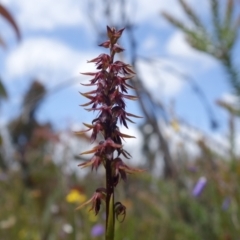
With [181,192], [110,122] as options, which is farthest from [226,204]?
[110,122]

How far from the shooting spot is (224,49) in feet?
4.99

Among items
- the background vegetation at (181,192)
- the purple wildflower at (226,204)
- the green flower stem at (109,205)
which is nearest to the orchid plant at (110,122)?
the green flower stem at (109,205)

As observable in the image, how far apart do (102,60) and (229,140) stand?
1356 mm

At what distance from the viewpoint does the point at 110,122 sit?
40 cm

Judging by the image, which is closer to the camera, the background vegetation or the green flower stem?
the green flower stem

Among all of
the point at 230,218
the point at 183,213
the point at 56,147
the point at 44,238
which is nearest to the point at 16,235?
Result: the point at 44,238

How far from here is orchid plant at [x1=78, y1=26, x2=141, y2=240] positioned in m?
0.38

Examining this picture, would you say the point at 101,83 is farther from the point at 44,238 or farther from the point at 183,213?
the point at 183,213

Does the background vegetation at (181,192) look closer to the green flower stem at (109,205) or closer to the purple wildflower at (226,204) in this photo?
the purple wildflower at (226,204)

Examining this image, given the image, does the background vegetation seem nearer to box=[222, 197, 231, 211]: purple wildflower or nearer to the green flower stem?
box=[222, 197, 231, 211]: purple wildflower

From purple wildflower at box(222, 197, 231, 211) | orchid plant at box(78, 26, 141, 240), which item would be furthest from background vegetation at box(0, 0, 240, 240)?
orchid plant at box(78, 26, 141, 240)

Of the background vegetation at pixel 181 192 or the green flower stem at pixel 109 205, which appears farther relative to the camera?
the background vegetation at pixel 181 192

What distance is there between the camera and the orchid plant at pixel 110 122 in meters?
0.38

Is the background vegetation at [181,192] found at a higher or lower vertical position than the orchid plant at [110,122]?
higher
